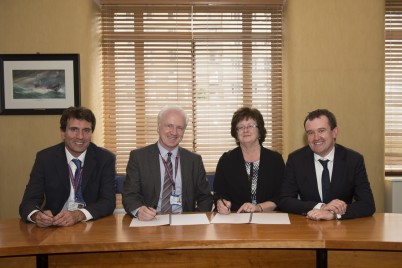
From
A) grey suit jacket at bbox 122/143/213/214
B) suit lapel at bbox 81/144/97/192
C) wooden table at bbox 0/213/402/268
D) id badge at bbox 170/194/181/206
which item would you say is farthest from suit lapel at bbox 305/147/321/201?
suit lapel at bbox 81/144/97/192

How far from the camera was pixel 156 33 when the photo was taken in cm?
442

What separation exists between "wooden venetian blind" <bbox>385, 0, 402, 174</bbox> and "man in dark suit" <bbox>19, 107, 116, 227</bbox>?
3.22 metres

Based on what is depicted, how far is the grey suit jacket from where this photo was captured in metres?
2.79

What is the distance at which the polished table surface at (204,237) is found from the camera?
1.93 meters

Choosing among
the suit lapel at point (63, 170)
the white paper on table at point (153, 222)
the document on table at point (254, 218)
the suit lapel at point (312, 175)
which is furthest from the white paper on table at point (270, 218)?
the suit lapel at point (63, 170)

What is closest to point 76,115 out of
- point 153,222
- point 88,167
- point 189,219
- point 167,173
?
point 88,167

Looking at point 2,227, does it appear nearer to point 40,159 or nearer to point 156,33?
point 40,159

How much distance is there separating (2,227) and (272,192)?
178 cm

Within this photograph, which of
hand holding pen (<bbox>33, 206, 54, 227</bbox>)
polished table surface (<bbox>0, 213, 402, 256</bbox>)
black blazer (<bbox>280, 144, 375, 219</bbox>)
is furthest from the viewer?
black blazer (<bbox>280, 144, 375, 219</bbox>)

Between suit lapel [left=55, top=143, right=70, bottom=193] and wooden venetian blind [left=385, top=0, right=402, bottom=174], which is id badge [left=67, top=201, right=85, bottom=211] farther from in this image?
wooden venetian blind [left=385, top=0, right=402, bottom=174]

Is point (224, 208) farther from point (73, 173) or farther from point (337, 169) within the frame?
point (73, 173)

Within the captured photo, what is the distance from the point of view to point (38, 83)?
13.5 ft

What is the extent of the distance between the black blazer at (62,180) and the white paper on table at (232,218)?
70cm

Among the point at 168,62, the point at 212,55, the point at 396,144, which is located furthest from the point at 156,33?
the point at 396,144
